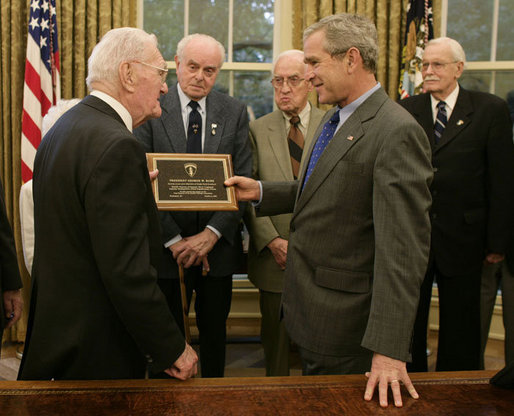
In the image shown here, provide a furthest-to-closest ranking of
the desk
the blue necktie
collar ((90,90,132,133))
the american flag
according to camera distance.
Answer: the american flag → the blue necktie → collar ((90,90,132,133)) → the desk

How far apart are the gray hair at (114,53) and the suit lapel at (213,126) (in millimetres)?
1285

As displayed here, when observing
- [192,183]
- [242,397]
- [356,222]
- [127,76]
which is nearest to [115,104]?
[127,76]

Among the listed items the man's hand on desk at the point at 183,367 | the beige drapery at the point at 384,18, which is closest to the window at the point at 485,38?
the beige drapery at the point at 384,18

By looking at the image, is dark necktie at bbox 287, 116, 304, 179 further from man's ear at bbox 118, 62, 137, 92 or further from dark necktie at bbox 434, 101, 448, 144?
man's ear at bbox 118, 62, 137, 92

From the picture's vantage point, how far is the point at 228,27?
4680 mm

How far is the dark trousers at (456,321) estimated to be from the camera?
326 cm

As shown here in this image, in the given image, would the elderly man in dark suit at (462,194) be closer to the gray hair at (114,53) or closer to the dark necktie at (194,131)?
the dark necktie at (194,131)

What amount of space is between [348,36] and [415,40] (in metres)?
2.61

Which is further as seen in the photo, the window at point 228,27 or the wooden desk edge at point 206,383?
the window at point 228,27

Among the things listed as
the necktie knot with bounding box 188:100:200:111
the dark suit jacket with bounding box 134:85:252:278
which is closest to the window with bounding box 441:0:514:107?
the dark suit jacket with bounding box 134:85:252:278

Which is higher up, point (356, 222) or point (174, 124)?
point (174, 124)

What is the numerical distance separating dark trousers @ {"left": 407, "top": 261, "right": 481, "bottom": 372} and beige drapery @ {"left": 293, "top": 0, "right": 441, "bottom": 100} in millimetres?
1697

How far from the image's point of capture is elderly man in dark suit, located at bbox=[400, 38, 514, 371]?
3.16 metres

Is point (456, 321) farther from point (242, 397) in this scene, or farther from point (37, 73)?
point (37, 73)
